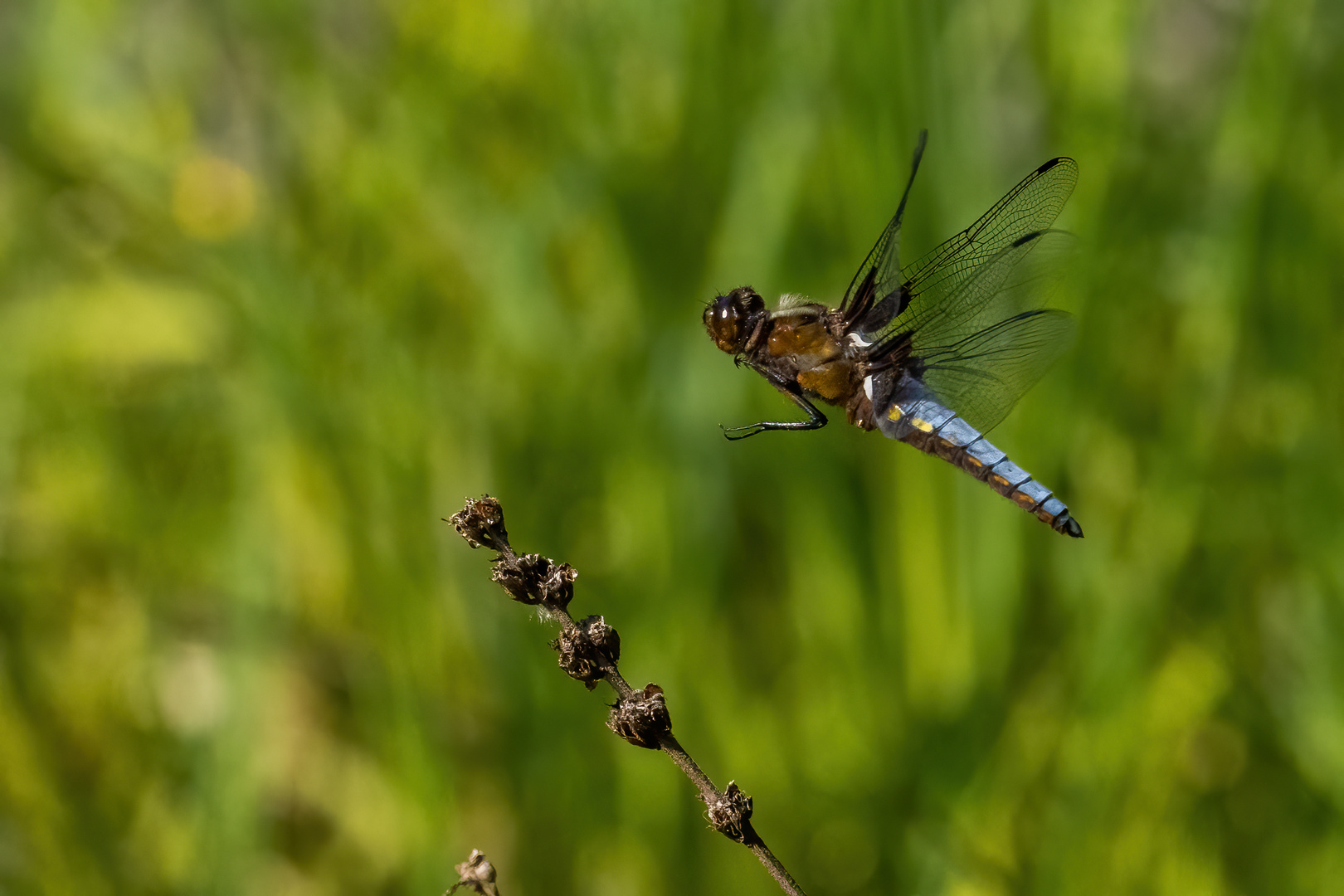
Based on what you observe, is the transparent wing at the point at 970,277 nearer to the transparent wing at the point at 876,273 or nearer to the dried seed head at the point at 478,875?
the transparent wing at the point at 876,273

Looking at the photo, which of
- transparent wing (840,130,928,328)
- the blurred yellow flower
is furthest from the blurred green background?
transparent wing (840,130,928,328)

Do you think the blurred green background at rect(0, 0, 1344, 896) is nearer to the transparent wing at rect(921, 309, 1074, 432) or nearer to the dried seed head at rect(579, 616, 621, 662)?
the transparent wing at rect(921, 309, 1074, 432)

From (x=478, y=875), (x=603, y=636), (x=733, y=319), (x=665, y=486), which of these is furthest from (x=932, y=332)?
(x=478, y=875)

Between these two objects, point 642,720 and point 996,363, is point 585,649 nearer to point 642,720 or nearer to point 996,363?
point 642,720

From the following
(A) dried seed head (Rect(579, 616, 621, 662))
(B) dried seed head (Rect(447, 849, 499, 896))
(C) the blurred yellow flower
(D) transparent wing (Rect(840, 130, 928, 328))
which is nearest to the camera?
(B) dried seed head (Rect(447, 849, 499, 896))

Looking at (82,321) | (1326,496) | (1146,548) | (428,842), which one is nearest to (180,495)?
(82,321)

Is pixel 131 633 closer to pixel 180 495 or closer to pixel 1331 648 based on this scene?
pixel 180 495

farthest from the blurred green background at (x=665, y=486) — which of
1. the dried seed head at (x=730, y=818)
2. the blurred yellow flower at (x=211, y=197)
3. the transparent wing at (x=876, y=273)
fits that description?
the dried seed head at (x=730, y=818)
